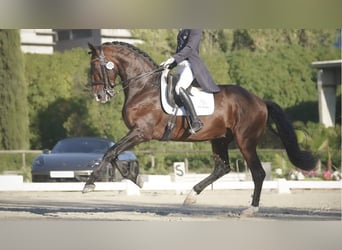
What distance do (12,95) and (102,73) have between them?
6745mm

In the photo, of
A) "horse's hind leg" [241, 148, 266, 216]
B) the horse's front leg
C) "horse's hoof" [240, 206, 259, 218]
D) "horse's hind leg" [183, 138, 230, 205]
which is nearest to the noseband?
the horse's front leg

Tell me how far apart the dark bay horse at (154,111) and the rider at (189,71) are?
11cm

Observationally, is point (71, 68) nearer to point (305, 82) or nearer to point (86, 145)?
point (86, 145)

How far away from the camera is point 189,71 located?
21.9 feet

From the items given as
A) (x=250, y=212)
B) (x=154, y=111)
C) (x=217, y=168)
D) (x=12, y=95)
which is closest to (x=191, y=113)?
(x=154, y=111)

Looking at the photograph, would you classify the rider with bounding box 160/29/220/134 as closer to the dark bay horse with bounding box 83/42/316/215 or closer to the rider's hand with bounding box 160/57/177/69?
the rider's hand with bounding box 160/57/177/69

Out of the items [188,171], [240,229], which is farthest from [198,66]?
[188,171]

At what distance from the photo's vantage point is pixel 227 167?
702 cm

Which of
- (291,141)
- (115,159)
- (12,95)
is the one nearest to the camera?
(115,159)

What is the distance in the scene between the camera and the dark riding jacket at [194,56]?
21.2ft

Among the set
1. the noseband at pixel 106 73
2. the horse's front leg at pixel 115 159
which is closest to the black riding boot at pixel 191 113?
the horse's front leg at pixel 115 159

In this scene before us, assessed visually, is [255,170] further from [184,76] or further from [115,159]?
[115,159]

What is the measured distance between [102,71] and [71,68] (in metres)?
7.62

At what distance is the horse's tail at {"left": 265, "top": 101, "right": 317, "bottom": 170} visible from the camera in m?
7.23
